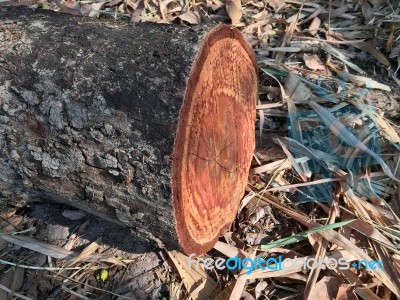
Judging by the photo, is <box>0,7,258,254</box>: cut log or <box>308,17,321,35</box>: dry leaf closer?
<box>0,7,258,254</box>: cut log

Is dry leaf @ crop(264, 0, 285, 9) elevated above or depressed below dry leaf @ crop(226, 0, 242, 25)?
below

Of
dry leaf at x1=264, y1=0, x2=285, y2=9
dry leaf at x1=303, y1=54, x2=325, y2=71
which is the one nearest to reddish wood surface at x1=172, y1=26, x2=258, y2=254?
dry leaf at x1=303, y1=54, x2=325, y2=71

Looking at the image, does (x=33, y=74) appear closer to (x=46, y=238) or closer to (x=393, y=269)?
(x=46, y=238)

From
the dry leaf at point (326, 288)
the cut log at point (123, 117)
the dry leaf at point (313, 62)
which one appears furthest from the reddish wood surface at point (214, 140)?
the dry leaf at point (313, 62)

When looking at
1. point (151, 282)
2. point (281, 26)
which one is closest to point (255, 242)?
point (151, 282)

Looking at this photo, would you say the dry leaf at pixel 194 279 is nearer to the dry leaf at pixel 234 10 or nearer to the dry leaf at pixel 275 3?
the dry leaf at pixel 234 10

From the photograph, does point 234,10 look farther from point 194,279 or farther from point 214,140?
point 194,279

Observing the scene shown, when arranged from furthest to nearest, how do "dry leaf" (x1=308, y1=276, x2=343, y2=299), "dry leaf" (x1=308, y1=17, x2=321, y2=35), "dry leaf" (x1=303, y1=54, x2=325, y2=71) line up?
"dry leaf" (x1=308, y1=17, x2=321, y2=35)
"dry leaf" (x1=303, y1=54, x2=325, y2=71)
"dry leaf" (x1=308, y1=276, x2=343, y2=299)

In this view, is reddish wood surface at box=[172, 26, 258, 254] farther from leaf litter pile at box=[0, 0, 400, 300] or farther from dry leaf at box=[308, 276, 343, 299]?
dry leaf at box=[308, 276, 343, 299]
